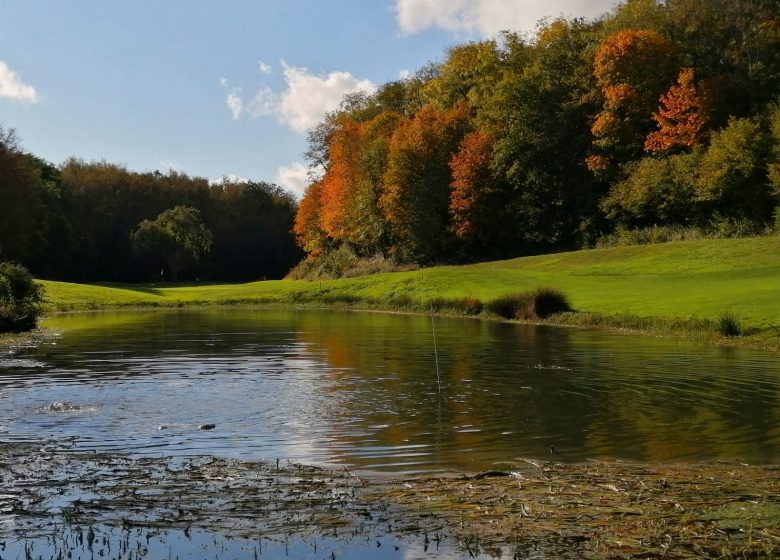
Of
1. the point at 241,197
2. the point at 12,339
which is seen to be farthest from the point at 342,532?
the point at 241,197

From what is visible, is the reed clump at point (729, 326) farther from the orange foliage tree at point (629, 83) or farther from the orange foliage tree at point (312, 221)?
the orange foliage tree at point (312, 221)

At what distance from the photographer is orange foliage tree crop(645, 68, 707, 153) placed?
64.3 m

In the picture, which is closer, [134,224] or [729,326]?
[729,326]

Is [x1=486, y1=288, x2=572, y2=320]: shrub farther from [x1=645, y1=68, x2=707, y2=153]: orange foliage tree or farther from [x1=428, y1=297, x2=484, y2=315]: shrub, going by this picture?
[x1=645, y1=68, x2=707, y2=153]: orange foliage tree

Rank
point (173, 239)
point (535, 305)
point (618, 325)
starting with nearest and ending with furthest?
point (618, 325) < point (535, 305) < point (173, 239)

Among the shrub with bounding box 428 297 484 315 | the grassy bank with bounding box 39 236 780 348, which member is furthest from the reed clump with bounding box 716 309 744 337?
the shrub with bounding box 428 297 484 315

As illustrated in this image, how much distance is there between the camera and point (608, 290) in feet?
138

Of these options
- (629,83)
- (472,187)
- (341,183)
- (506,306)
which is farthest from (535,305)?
(341,183)

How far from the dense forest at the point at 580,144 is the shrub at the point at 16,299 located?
42.1 metres

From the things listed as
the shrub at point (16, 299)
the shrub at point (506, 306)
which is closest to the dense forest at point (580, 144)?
the shrub at point (506, 306)

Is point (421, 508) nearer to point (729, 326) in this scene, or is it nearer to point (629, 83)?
point (729, 326)

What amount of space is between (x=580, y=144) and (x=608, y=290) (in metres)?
33.6

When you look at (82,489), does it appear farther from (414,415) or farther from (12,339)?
(12,339)

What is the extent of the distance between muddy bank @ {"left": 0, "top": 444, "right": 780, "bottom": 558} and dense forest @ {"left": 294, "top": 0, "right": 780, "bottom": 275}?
171 ft
